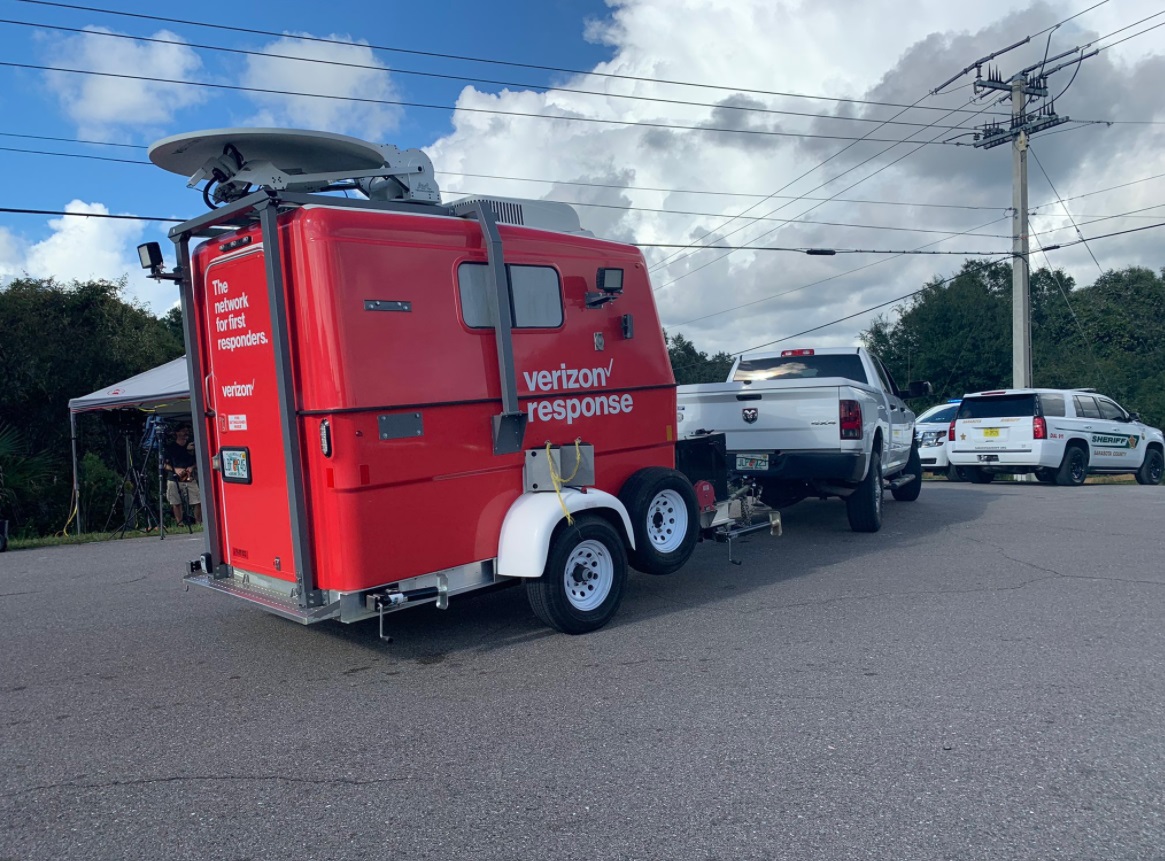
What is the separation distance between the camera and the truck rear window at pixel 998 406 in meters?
16.4

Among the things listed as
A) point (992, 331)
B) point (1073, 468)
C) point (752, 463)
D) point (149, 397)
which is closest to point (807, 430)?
point (752, 463)

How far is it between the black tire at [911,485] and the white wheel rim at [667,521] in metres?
7.37

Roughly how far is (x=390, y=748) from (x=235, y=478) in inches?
107

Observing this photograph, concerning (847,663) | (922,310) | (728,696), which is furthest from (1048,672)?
(922,310)

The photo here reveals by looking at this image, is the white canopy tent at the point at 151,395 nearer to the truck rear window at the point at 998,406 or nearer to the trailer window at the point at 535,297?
the trailer window at the point at 535,297

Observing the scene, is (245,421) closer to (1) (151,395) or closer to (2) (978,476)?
(1) (151,395)

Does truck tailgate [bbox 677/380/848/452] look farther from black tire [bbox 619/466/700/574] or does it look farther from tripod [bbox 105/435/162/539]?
tripod [bbox 105/435/162/539]

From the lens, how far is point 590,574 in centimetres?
664

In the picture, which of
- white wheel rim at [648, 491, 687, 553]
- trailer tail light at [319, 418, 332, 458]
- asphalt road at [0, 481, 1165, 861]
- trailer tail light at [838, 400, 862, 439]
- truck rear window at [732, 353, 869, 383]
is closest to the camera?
asphalt road at [0, 481, 1165, 861]

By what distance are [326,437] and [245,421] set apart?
111 cm

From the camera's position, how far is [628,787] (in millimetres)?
3939

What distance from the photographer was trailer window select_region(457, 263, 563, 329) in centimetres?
614

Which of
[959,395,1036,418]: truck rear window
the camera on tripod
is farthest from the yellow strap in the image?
[959,395,1036,418]: truck rear window

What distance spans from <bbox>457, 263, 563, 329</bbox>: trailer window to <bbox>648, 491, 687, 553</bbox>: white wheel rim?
1.73 m
